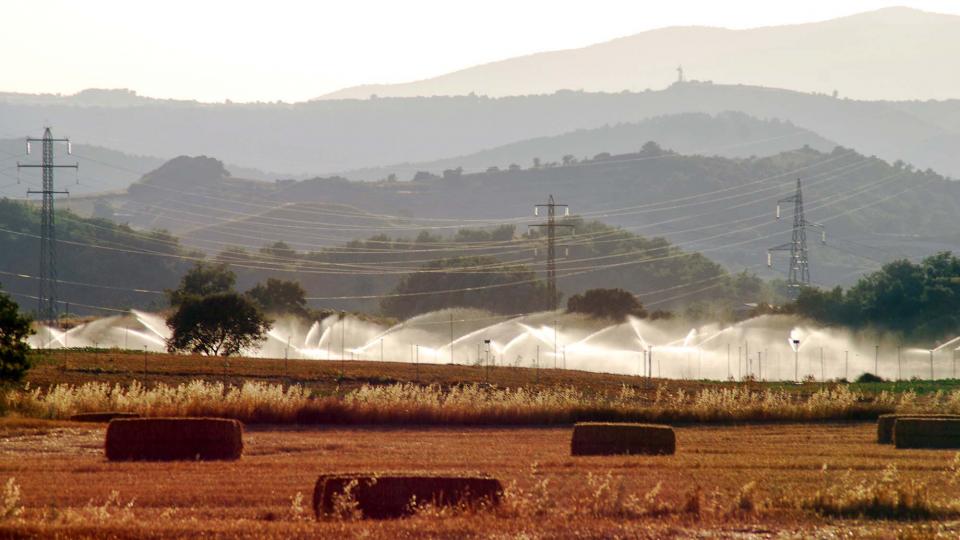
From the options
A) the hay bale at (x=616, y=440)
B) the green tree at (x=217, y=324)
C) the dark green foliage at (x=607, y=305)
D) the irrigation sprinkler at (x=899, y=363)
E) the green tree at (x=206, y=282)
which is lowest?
the hay bale at (x=616, y=440)

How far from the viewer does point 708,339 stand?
5423 inches

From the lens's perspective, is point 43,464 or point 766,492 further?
point 43,464

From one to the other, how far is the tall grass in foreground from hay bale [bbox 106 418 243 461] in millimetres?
13267

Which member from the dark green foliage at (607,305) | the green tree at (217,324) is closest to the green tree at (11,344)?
the green tree at (217,324)

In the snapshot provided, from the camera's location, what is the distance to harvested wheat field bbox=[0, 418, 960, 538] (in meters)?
25.7

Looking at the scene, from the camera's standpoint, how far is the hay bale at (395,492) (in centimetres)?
2741

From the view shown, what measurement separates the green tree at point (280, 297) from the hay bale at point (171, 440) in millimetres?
111487

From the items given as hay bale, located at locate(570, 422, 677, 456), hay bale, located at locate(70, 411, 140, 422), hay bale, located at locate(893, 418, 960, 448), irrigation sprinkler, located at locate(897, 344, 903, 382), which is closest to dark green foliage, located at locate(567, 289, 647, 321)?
irrigation sprinkler, located at locate(897, 344, 903, 382)

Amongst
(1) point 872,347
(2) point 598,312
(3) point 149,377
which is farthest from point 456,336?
(3) point 149,377

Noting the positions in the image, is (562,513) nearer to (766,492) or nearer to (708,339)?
(766,492)

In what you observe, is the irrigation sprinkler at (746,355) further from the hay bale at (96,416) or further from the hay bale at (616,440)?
the hay bale at (616,440)

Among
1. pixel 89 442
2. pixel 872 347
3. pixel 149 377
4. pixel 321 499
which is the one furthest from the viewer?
pixel 872 347

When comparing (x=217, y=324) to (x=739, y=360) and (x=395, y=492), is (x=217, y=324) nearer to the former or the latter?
(x=739, y=360)

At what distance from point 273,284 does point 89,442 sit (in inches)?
4385
